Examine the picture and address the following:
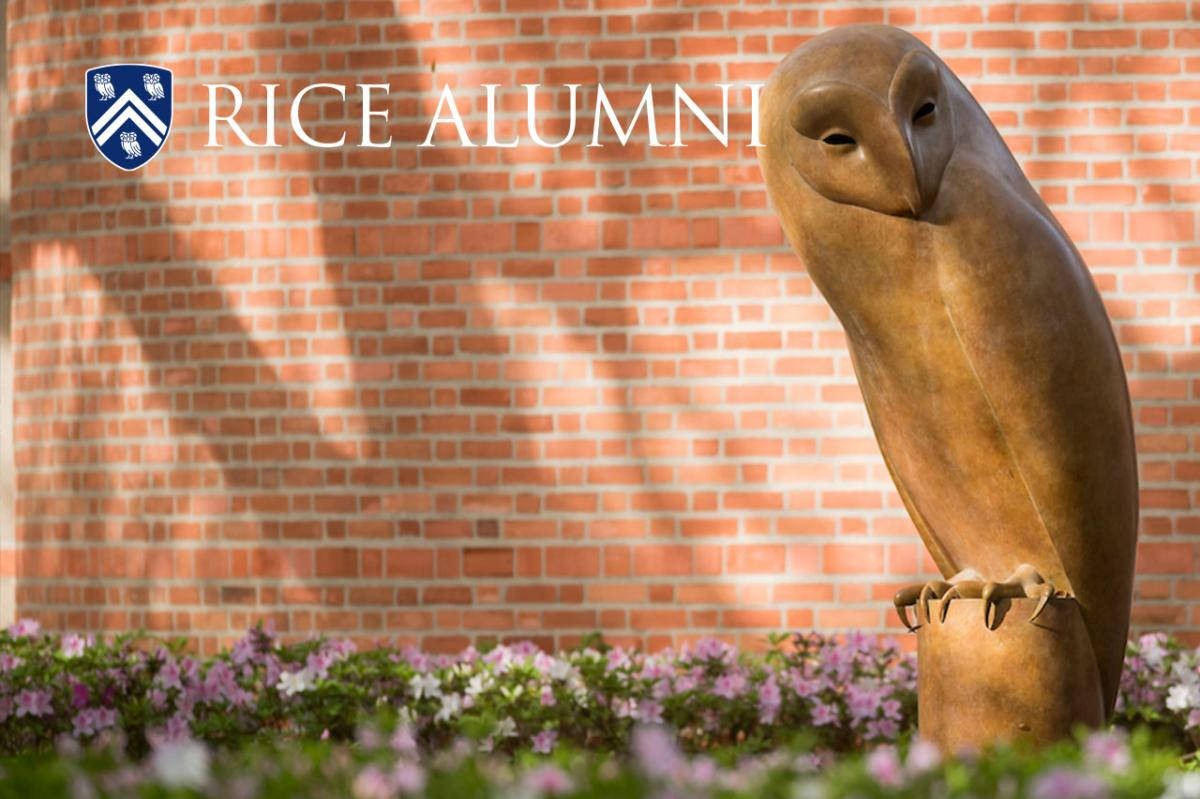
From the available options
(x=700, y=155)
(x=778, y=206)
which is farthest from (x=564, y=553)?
(x=778, y=206)

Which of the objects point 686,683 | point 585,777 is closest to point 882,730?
point 686,683

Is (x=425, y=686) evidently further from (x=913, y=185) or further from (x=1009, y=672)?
(x=913, y=185)

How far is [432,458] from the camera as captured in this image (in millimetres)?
6070

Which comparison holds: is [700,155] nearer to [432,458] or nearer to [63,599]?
[432,458]

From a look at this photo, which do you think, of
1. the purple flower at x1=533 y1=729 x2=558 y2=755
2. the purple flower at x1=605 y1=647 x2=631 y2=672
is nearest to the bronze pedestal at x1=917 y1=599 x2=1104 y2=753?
the purple flower at x1=533 y1=729 x2=558 y2=755

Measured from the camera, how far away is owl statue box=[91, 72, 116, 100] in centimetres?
645

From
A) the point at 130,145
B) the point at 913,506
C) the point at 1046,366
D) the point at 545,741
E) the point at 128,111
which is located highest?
the point at 128,111

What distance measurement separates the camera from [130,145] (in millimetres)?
6406

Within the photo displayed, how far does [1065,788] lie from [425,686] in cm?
341

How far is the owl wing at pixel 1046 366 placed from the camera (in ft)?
11.3

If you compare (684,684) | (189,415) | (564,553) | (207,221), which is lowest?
(684,684)

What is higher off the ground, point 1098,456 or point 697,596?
point 1098,456

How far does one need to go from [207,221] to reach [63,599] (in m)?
1.55

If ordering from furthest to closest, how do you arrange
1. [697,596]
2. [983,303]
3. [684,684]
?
1. [697,596]
2. [684,684]
3. [983,303]
